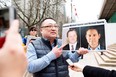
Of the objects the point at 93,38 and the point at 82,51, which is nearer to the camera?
the point at 93,38

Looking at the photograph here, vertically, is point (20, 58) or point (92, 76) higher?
point (20, 58)

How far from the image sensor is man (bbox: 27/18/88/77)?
9.71 ft

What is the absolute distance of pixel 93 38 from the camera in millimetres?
2766

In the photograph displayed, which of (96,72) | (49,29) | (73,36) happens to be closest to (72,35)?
(73,36)

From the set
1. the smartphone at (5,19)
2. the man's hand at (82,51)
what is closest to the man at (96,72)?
the man's hand at (82,51)

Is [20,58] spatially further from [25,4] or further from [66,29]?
[25,4]

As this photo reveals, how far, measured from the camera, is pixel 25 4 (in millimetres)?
18375

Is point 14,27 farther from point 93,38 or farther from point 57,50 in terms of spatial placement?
point 57,50

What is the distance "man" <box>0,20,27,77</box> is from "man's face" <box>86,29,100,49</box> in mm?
2105

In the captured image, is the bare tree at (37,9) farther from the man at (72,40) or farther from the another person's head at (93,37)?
the another person's head at (93,37)

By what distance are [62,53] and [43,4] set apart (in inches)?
638

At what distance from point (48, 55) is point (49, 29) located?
337mm

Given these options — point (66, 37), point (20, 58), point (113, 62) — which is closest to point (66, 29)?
point (66, 37)

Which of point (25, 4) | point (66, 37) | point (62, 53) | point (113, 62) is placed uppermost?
point (25, 4)
